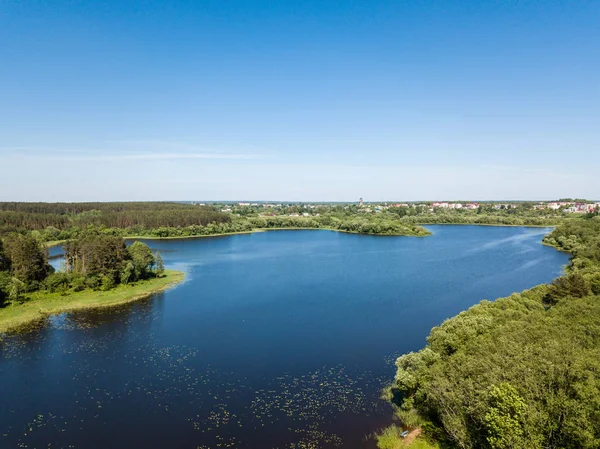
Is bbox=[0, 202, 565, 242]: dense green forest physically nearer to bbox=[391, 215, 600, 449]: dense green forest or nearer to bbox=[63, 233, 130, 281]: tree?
bbox=[63, 233, 130, 281]: tree

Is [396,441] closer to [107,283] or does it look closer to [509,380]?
[509,380]

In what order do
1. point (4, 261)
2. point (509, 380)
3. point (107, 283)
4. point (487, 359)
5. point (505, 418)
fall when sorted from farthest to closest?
point (107, 283) → point (4, 261) → point (487, 359) → point (509, 380) → point (505, 418)

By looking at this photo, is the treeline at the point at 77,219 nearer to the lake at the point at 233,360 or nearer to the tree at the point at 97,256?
the tree at the point at 97,256

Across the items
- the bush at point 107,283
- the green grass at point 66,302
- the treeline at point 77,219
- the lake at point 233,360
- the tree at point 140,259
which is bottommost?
the lake at point 233,360

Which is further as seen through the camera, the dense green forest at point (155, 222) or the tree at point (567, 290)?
the dense green forest at point (155, 222)

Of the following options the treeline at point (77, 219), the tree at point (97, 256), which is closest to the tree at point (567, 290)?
the tree at point (97, 256)

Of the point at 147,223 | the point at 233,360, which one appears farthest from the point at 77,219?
the point at 233,360

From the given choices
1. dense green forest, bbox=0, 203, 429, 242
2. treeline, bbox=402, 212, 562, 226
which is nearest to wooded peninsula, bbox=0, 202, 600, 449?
dense green forest, bbox=0, 203, 429, 242

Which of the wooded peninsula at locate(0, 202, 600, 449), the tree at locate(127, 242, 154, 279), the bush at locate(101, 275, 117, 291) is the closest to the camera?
the wooded peninsula at locate(0, 202, 600, 449)

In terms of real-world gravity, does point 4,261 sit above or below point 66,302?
above
